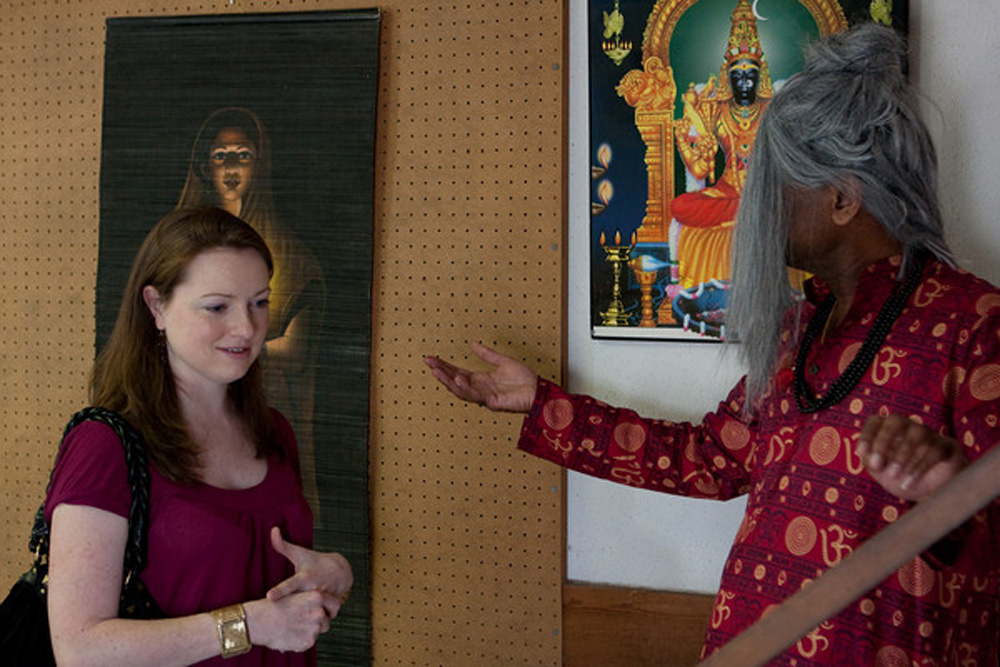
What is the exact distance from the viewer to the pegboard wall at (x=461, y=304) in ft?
Answer: 7.41

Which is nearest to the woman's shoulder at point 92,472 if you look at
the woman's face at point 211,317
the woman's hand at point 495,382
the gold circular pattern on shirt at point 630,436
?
the woman's face at point 211,317

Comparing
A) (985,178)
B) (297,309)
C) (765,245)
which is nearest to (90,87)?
(297,309)

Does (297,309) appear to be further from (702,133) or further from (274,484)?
(702,133)

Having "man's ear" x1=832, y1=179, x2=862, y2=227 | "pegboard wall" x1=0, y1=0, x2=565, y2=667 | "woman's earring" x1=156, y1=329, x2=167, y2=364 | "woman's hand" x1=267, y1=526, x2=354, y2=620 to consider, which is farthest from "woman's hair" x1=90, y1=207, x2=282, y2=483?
"man's ear" x1=832, y1=179, x2=862, y2=227

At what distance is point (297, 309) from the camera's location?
241 centimetres

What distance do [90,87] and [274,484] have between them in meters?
1.38

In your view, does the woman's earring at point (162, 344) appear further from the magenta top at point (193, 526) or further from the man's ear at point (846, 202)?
the man's ear at point (846, 202)

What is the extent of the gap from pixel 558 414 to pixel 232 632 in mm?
749

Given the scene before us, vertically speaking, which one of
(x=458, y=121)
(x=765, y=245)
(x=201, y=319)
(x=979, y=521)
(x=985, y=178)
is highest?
(x=458, y=121)

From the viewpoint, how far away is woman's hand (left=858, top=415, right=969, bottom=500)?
4.04 feet

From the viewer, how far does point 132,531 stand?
148cm

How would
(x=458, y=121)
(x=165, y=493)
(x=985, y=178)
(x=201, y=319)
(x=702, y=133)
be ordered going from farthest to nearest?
(x=458, y=121), (x=702, y=133), (x=985, y=178), (x=201, y=319), (x=165, y=493)

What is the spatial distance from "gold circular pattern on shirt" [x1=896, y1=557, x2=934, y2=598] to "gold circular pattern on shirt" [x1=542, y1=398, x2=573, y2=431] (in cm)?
70

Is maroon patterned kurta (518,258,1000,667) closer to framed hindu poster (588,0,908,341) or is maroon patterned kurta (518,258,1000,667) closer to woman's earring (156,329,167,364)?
framed hindu poster (588,0,908,341)
